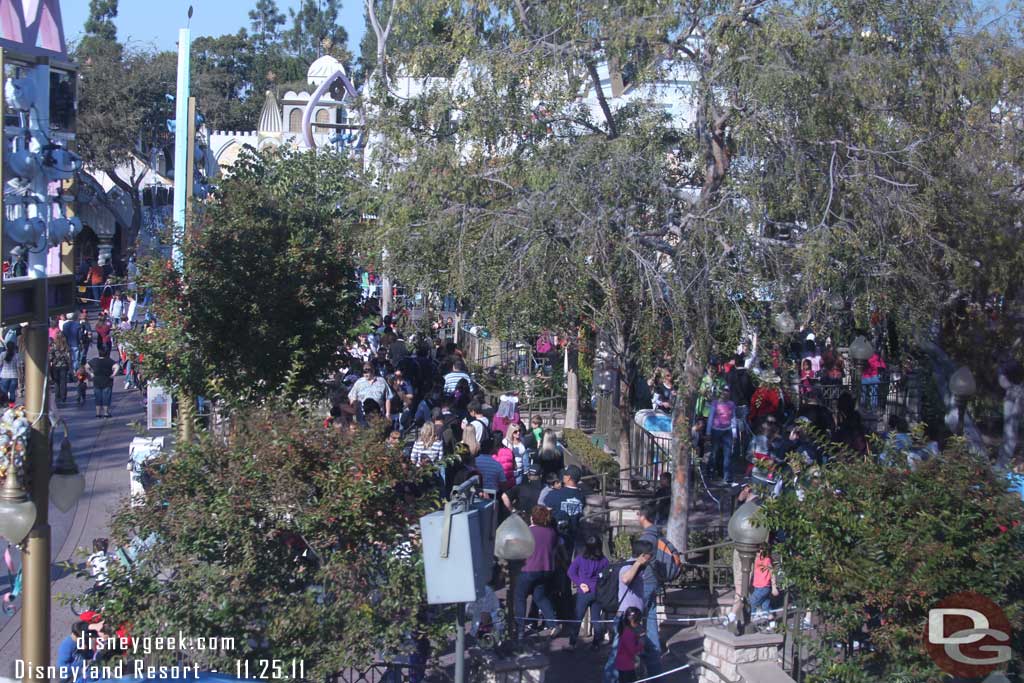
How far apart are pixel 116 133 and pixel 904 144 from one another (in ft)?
126

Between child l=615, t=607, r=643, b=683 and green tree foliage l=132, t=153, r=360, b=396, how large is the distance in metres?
3.90

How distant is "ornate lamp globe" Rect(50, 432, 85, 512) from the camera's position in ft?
21.9

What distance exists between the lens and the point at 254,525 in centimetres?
617

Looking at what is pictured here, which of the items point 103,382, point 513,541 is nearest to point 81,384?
point 103,382

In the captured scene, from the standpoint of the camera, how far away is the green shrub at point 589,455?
1470 cm

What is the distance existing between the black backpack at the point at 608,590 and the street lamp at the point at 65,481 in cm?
469

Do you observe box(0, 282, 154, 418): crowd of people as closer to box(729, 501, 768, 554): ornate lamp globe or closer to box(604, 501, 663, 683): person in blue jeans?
box(604, 501, 663, 683): person in blue jeans

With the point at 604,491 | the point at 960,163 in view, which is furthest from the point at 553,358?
the point at 960,163

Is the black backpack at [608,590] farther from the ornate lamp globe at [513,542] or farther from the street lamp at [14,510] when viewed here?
the street lamp at [14,510]

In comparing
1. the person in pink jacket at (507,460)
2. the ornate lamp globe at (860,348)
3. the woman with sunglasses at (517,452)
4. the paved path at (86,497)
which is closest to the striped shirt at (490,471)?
the person in pink jacket at (507,460)

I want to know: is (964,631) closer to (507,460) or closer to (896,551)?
(896,551)

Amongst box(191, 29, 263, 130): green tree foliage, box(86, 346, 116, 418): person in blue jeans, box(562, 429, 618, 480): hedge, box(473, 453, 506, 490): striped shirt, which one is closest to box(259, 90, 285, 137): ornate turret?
box(191, 29, 263, 130): green tree foliage

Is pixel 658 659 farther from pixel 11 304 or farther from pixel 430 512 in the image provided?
pixel 11 304

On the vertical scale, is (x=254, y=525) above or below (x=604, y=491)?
above
